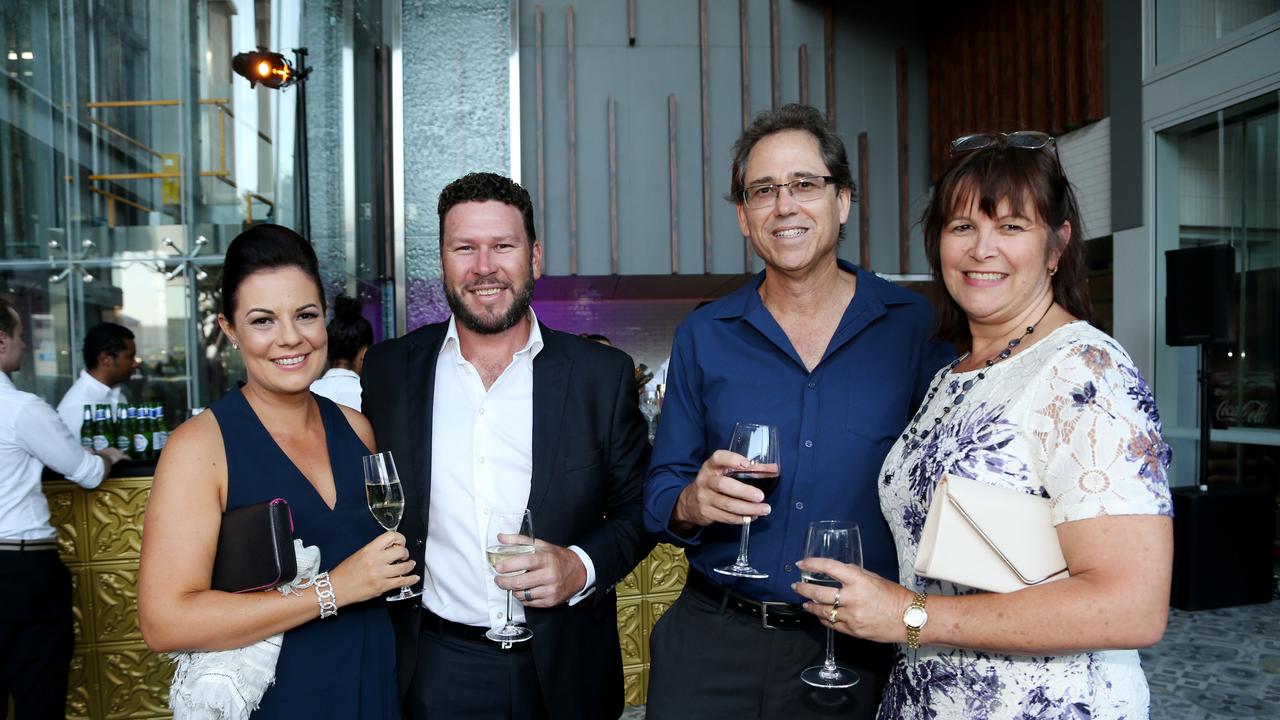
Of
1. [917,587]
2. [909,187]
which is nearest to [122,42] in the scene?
[909,187]

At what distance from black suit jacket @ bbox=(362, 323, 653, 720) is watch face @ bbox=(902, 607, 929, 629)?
2.54 ft

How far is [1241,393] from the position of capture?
18.4 feet

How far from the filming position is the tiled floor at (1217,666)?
3.63 meters

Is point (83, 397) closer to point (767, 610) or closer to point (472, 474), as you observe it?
point (472, 474)

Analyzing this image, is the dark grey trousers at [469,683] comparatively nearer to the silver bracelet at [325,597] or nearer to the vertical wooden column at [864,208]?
the silver bracelet at [325,597]

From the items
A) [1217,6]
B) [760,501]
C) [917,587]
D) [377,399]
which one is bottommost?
[917,587]

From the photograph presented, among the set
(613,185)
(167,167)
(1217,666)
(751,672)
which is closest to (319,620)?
(751,672)

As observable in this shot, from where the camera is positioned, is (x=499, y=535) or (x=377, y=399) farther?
(x=377, y=399)

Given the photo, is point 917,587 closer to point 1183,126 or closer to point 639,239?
point 1183,126

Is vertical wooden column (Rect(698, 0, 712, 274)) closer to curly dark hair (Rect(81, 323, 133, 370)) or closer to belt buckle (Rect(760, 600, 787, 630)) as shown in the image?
curly dark hair (Rect(81, 323, 133, 370))

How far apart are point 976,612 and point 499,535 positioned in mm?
812

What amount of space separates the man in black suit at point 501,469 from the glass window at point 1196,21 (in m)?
5.59

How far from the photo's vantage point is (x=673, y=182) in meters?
7.97

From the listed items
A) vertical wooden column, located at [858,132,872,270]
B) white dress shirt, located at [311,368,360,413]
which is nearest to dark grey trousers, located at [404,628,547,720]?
white dress shirt, located at [311,368,360,413]
